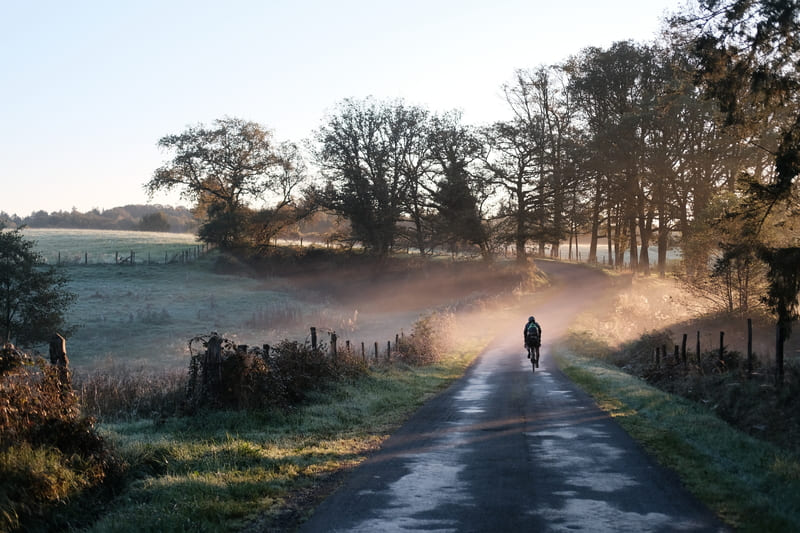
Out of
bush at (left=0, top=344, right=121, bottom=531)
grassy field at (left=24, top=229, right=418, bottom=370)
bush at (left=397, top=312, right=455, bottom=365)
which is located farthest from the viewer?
grassy field at (left=24, top=229, right=418, bottom=370)

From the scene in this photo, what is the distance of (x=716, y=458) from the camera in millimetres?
10562

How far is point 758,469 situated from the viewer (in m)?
9.86

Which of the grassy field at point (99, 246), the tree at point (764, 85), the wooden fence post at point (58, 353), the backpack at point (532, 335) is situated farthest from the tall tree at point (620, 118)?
the wooden fence post at point (58, 353)

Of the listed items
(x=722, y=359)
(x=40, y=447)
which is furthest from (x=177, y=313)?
(x=40, y=447)

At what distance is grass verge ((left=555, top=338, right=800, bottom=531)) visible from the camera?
786 centimetres

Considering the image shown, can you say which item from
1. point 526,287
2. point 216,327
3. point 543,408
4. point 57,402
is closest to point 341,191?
point 526,287

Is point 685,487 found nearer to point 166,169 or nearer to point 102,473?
point 102,473

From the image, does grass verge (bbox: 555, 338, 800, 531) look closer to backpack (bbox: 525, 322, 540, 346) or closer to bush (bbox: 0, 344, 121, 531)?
backpack (bbox: 525, 322, 540, 346)

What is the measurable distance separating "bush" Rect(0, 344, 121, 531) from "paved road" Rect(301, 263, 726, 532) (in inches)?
120

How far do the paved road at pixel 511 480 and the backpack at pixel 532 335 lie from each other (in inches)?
341

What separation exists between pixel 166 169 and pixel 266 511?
7118cm

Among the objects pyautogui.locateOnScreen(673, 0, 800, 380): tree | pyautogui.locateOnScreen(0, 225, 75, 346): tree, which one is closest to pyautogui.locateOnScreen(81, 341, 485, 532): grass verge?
pyautogui.locateOnScreen(673, 0, 800, 380): tree

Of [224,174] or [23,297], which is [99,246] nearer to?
[224,174]

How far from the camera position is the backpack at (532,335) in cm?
2561
